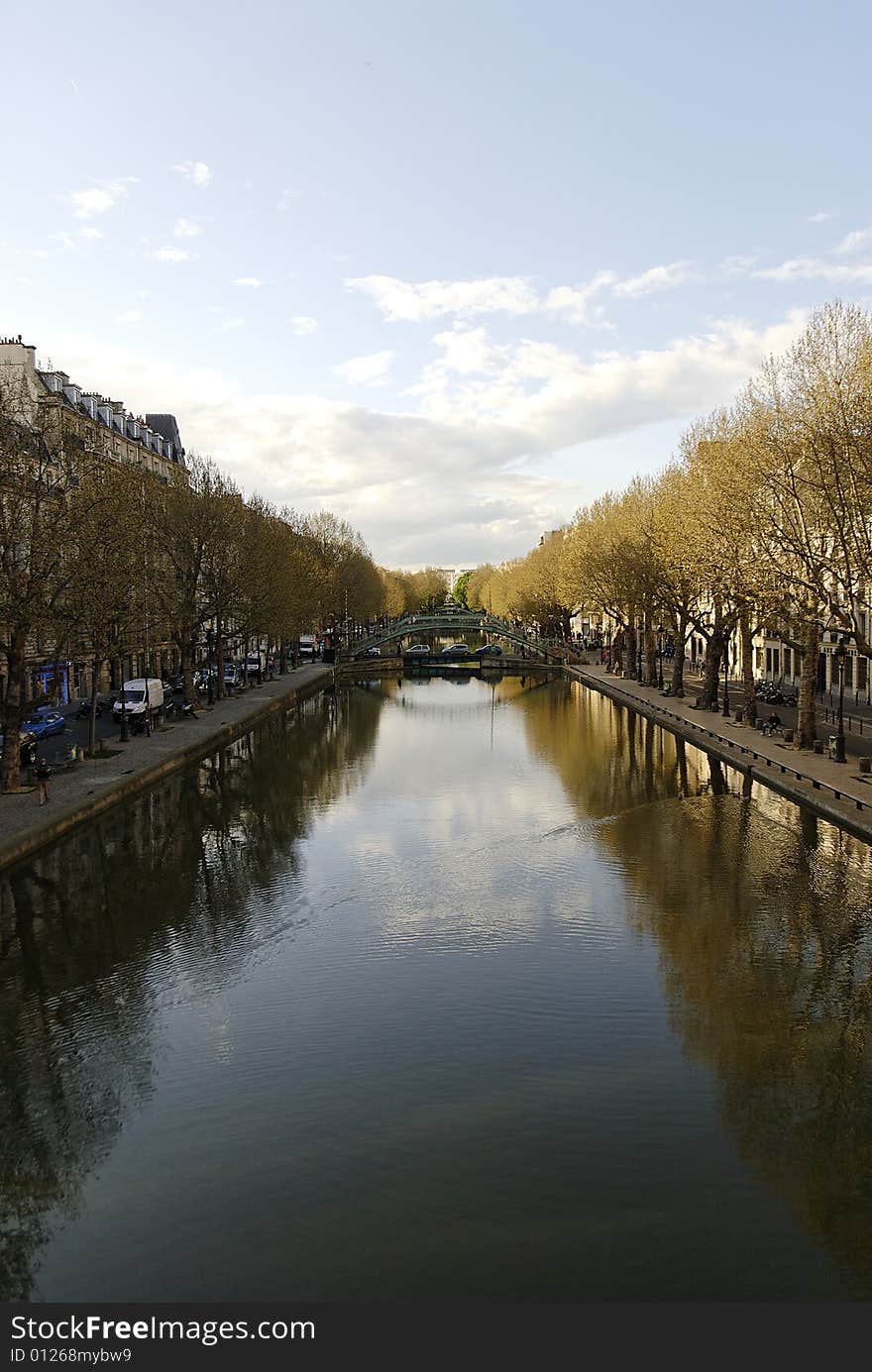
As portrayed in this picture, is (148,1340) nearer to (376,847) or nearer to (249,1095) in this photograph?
(249,1095)

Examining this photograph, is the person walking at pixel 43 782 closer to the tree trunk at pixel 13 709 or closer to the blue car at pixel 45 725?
the tree trunk at pixel 13 709

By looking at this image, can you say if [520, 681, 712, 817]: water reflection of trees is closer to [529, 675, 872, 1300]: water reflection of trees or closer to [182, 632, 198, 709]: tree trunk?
[529, 675, 872, 1300]: water reflection of trees

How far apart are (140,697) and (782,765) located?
1350 inches

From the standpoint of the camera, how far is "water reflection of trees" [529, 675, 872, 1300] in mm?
12102

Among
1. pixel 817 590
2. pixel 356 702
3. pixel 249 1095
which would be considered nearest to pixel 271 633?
pixel 356 702

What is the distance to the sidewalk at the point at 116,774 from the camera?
93.5 ft

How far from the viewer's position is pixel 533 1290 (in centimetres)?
988

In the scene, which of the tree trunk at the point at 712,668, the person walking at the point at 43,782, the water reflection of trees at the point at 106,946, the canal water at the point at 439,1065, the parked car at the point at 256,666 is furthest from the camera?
the parked car at the point at 256,666

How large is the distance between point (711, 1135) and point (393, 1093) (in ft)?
13.9

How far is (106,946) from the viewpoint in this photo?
68.2ft

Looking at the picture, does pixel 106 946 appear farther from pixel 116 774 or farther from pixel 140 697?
pixel 140 697

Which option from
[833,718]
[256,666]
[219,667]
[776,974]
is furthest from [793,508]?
[256,666]

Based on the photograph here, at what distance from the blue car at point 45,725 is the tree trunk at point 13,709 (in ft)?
45.0

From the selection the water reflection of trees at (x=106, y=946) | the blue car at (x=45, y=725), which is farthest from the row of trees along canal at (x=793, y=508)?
the blue car at (x=45, y=725)
